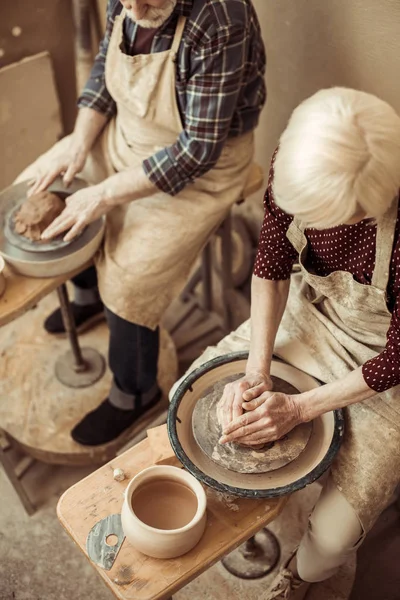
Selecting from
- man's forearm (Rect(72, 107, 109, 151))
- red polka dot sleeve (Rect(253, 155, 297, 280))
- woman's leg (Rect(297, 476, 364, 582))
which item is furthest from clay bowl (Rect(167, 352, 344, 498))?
man's forearm (Rect(72, 107, 109, 151))

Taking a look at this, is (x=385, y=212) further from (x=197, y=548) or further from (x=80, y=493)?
(x=80, y=493)

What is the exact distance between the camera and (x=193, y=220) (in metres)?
2.31

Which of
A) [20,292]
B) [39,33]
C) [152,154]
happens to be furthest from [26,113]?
[20,292]

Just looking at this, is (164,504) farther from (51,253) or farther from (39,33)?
(39,33)

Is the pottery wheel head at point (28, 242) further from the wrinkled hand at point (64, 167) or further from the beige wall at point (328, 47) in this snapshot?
the beige wall at point (328, 47)

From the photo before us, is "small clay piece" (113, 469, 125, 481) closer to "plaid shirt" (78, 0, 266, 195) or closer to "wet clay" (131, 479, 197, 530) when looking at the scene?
"wet clay" (131, 479, 197, 530)

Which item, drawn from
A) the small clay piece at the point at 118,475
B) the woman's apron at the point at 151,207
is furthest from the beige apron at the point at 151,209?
the small clay piece at the point at 118,475

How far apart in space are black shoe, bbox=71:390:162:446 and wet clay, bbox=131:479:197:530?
3.19 ft

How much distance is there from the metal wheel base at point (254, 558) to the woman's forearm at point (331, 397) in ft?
2.52

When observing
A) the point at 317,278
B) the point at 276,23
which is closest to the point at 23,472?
the point at 317,278

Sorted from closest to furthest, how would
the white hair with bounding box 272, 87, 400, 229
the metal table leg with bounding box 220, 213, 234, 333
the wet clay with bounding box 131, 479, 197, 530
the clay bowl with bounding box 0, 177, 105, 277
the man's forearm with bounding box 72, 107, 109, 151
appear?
the white hair with bounding box 272, 87, 400, 229 < the wet clay with bounding box 131, 479, 197, 530 < the clay bowl with bounding box 0, 177, 105, 277 < the man's forearm with bounding box 72, 107, 109, 151 < the metal table leg with bounding box 220, 213, 234, 333

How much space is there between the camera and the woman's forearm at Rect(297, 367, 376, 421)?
1731 millimetres

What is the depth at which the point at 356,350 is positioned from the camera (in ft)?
6.19

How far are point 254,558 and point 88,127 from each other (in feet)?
5.38
